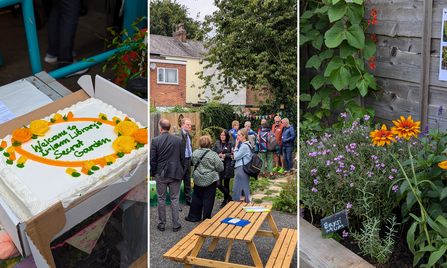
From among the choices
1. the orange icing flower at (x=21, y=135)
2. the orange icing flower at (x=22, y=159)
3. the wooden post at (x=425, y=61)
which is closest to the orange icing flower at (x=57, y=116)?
the orange icing flower at (x=21, y=135)

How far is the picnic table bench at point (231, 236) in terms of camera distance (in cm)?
152

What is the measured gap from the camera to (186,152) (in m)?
1.46

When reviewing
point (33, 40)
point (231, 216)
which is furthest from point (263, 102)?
point (33, 40)

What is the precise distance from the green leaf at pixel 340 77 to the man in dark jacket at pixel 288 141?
1476 mm

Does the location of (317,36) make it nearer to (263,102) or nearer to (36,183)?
(263,102)

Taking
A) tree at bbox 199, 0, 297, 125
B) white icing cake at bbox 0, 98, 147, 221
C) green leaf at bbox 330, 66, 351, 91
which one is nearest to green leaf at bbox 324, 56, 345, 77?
green leaf at bbox 330, 66, 351, 91

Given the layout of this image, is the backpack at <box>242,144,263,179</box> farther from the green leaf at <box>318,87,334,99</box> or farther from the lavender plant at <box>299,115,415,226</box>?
the green leaf at <box>318,87,334,99</box>

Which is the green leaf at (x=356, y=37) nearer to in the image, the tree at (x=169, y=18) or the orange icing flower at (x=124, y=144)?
the tree at (x=169, y=18)

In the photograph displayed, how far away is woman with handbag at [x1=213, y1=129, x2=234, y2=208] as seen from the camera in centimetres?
143

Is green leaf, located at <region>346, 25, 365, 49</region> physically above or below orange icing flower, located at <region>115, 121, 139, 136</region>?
above

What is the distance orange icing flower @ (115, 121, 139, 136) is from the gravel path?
1.24ft

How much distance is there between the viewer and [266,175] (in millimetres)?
1480

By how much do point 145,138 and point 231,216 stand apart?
541 mm

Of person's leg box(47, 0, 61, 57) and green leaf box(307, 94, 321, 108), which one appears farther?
green leaf box(307, 94, 321, 108)
